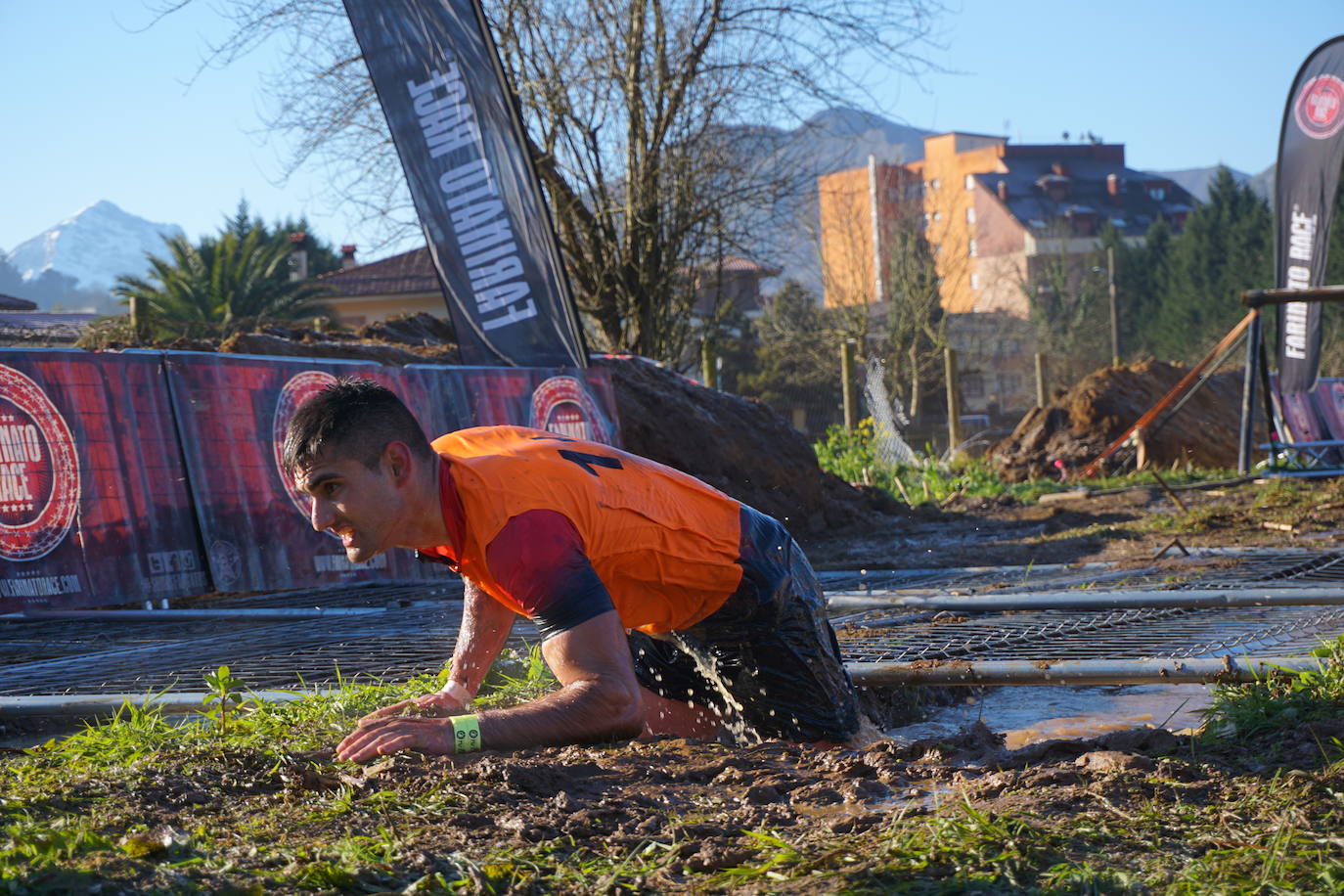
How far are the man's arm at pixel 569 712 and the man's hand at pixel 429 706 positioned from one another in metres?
0.49

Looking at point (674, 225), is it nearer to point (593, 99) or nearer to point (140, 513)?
point (593, 99)

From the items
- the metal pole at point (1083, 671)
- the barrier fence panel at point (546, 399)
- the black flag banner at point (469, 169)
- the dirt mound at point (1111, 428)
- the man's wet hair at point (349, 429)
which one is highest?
the black flag banner at point (469, 169)

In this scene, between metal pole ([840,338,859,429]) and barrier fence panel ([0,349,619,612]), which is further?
metal pole ([840,338,859,429])

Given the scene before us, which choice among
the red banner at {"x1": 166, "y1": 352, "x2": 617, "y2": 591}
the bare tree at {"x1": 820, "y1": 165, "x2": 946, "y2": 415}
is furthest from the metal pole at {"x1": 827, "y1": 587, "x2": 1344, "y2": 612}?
the bare tree at {"x1": 820, "y1": 165, "x2": 946, "y2": 415}

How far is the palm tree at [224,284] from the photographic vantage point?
32.8m

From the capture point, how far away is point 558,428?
979cm

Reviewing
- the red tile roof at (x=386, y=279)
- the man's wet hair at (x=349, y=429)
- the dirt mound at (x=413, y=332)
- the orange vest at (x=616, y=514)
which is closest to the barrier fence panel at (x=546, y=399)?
the dirt mound at (x=413, y=332)

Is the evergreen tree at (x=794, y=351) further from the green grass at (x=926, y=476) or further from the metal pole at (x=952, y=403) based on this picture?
the green grass at (x=926, y=476)

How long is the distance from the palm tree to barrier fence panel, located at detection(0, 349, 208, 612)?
25985mm

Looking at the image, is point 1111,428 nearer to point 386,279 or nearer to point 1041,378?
point 1041,378

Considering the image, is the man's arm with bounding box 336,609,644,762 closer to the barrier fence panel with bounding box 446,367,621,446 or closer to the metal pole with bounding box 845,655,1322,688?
the metal pole with bounding box 845,655,1322,688

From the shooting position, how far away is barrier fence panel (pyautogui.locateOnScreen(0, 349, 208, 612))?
6.61 metres

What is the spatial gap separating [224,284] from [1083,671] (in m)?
32.5

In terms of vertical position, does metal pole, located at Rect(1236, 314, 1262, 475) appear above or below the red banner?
below
